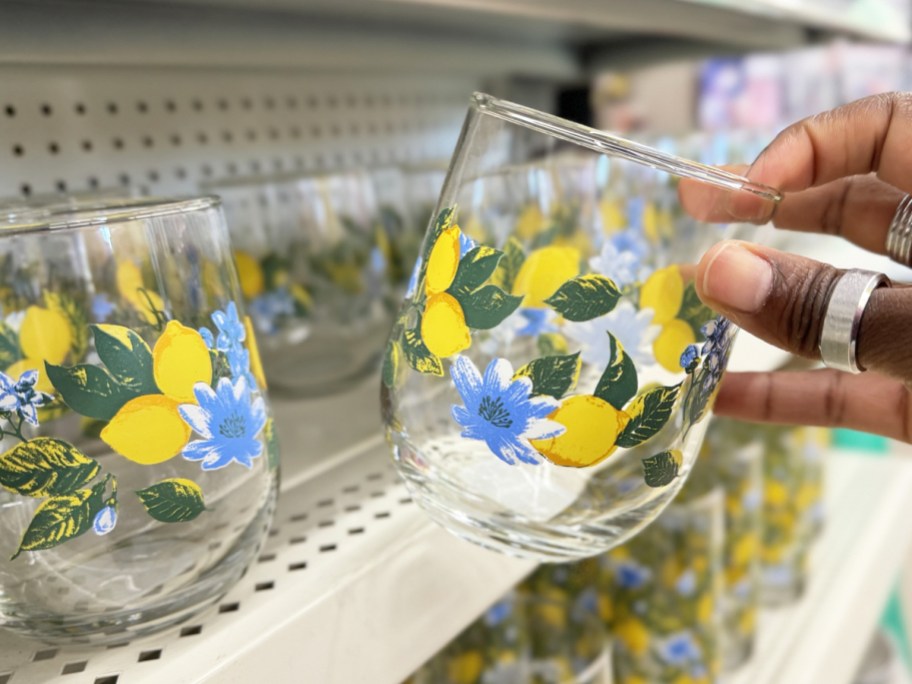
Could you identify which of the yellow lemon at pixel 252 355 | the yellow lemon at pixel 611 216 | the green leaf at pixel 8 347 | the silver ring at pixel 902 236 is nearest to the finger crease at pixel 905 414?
the silver ring at pixel 902 236

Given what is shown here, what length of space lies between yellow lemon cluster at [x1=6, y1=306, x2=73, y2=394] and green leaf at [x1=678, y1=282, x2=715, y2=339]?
0.28 metres

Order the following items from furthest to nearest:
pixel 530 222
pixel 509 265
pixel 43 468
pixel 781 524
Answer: pixel 781 524, pixel 530 222, pixel 509 265, pixel 43 468

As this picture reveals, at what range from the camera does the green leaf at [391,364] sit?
40 centimetres

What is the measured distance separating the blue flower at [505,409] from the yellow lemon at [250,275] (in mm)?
322

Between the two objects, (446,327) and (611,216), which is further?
(611,216)

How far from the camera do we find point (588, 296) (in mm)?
358

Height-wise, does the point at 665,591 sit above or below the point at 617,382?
below

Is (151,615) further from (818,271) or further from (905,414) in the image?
(905,414)

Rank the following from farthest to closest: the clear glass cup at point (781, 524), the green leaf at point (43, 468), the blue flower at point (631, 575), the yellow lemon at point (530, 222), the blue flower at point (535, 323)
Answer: the clear glass cup at point (781, 524)
the blue flower at point (631, 575)
the yellow lemon at point (530, 222)
the blue flower at point (535, 323)
the green leaf at point (43, 468)

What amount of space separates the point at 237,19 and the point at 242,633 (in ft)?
1.66

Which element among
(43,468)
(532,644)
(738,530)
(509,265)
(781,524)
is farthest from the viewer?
(781,524)

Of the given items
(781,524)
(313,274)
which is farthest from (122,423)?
(781,524)

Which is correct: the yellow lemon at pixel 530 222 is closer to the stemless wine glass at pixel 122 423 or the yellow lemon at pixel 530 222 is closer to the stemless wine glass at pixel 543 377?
the stemless wine glass at pixel 543 377

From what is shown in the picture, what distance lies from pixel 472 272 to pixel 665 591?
517 millimetres
